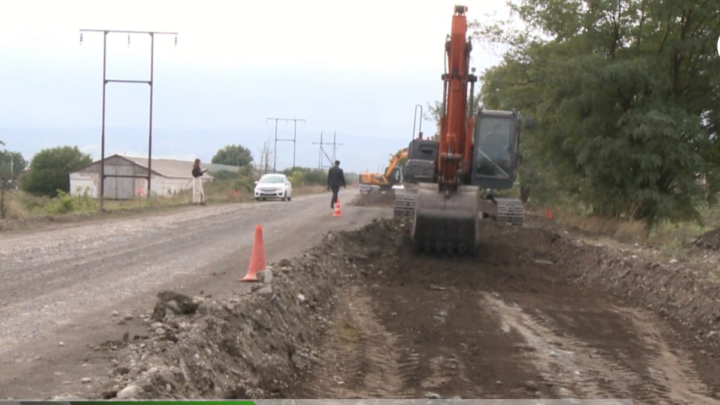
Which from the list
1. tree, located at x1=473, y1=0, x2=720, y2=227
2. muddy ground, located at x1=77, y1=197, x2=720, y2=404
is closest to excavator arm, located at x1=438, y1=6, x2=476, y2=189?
muddy ground, located at x1=77, y1=197, x2=720, y2=404

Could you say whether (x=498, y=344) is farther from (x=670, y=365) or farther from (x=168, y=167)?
(x=168, y=167)

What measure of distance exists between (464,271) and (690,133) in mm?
12529

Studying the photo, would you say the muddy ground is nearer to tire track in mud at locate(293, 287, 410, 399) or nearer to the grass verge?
tire track in mud at locate(293, 287, 410, 399)

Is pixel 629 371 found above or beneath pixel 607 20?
beneath

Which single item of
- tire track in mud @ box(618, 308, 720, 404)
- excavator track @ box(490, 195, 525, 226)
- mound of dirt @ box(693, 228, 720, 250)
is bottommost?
tire track in mud @ box(618, 308, 720, 404)

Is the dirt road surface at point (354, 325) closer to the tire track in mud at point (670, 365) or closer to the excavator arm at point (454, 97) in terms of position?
the tire track in mud at point (670, 365)

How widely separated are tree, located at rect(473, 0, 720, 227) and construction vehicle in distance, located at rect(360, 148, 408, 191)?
489 inches

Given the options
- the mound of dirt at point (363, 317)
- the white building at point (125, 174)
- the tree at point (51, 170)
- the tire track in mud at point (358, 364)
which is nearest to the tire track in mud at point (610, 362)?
the mound of dirt at point (363, 317)

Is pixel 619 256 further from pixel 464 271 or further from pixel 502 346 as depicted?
pixel 502 346

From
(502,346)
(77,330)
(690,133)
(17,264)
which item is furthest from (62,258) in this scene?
(690,133)

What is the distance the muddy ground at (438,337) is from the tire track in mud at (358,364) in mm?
22

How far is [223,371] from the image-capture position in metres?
6.89

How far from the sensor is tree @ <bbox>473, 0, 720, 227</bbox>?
982 inches

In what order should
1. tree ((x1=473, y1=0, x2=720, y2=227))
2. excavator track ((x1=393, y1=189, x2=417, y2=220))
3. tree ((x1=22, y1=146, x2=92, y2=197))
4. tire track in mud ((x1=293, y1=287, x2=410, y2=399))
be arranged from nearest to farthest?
tire track in mud ((x1=293, y1=287, x2=410, y2=399))
excavator track ((x1=393, y1=189, x2=417, y2=220))
tree ((x1=473, y1=0, x2=720, y2=227))
tree ((x1=22, y1=146, x2=92, y2=197))
